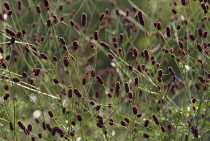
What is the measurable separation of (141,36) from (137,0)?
0.46 meters

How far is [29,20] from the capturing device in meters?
5.69

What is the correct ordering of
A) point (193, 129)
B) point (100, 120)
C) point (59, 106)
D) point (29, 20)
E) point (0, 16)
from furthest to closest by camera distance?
point (29, 20), point (0, 16), point (59, 106), point (193, 129), point (100, 120)

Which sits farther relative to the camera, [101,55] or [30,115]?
[101,55]

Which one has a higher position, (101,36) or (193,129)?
(193,129)

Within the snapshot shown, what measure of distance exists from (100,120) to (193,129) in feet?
1.64

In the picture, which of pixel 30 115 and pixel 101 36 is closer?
pixel 30 115

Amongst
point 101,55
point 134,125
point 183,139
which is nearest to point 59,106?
point 134,125

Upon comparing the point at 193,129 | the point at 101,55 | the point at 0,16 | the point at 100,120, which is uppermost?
the point at 0,16

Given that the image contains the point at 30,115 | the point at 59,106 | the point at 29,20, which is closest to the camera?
the point at 59,106

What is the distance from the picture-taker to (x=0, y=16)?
2854 millimetres

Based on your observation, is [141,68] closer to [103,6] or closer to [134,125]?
[134,125]

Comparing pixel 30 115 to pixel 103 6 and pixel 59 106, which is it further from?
pixel 103 6

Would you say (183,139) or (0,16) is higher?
(0,16)

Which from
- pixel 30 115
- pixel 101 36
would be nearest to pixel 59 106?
pixel 30 115
